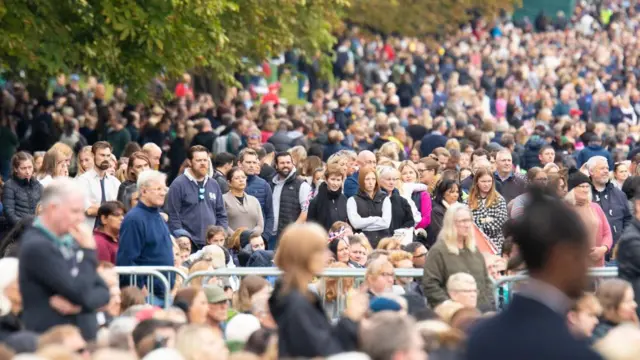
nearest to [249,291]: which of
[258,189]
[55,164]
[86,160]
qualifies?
[55,164]

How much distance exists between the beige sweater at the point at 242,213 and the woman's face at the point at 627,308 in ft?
22.1

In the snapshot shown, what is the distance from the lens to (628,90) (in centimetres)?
4250

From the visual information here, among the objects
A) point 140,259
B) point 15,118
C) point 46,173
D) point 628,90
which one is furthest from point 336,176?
point 628,90

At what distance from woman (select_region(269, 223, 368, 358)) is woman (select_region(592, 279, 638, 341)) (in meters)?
2.43

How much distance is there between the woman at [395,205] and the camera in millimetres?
16406

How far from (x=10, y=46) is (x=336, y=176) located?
612 centimetres

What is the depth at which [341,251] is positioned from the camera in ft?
46.8

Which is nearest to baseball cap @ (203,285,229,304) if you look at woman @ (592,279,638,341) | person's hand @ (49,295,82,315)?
person's hand @ (49,295,82,315)

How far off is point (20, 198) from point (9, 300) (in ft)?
21.9

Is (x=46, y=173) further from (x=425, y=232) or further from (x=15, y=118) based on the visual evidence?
(x=15, y=118)

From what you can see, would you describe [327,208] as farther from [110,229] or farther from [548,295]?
[548,295]

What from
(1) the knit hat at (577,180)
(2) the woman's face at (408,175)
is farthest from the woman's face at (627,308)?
(2) the woman's face at (408,175)

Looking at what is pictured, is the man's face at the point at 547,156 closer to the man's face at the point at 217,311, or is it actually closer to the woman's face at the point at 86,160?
the woman's face at the point at 86,160

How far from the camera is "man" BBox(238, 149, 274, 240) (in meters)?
17.7
